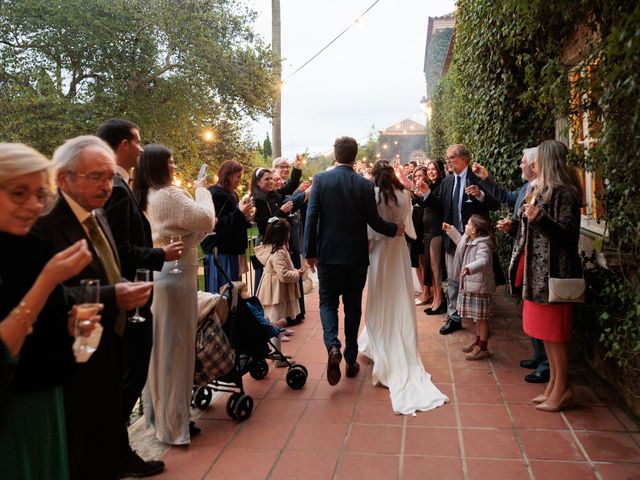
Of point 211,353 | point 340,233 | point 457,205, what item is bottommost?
point 211,353

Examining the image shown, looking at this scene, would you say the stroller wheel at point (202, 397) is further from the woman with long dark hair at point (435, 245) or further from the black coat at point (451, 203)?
the woman with long dark hair at point (435, 245)

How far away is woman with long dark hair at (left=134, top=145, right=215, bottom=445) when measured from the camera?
3.61 metres

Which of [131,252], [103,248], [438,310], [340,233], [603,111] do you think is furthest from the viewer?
[438,310]

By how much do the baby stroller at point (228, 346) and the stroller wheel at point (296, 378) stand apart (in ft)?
1.38

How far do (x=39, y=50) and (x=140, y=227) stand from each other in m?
12.7

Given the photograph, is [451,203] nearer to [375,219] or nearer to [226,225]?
[375,219]

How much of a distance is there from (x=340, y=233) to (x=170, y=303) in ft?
5.67

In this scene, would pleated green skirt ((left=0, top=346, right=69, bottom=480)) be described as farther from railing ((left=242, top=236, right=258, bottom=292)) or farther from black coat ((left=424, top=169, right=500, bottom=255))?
black coat ((left=424, top=169, right=500, bottom=255))

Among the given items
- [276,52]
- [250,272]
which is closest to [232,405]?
[250,272]

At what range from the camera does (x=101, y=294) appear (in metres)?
2.23

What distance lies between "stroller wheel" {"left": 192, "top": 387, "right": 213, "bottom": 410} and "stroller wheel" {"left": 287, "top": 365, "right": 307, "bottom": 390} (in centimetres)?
68

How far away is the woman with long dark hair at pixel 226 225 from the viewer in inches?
215

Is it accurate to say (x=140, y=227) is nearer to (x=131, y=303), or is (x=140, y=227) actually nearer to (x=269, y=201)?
(x=131, y=303)

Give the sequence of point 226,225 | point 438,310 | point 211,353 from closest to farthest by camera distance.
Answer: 1. point 211,353
2. point 226,225
3. point 438,310
